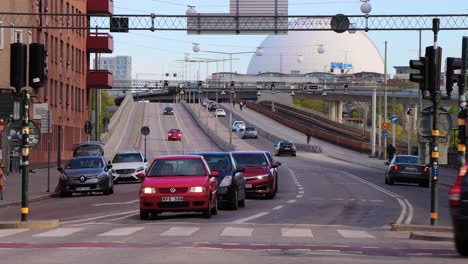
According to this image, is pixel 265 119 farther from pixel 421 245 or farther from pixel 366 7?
pixel 421 245

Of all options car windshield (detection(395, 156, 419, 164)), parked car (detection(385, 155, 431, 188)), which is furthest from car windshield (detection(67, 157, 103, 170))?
parked car (detection(385, 155, 431, 188))

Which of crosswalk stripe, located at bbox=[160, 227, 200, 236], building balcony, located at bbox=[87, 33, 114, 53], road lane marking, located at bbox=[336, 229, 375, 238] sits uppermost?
building balcony, located at bbox=[87, 33, 114, 53]

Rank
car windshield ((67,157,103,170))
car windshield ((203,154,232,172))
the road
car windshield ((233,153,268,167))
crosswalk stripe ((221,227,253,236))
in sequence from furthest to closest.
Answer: car windshield ((67,157,103,170)), car windshield ((233,153,268,167)), car windshield ((203,154,232,172)), crosswalk stripe ((221,227,253,236)), the road

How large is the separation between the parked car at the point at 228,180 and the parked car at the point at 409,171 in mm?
20151

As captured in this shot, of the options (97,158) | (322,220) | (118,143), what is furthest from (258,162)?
(118,143)

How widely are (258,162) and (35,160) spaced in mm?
33925

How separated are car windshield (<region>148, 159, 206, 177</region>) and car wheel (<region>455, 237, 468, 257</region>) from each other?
1003cm

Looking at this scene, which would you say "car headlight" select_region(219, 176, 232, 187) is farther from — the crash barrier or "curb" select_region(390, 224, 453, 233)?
the crash barrier

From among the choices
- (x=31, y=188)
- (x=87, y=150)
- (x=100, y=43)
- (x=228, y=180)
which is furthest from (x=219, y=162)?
(x=100, y=43)

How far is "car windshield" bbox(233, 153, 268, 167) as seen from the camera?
116 ft

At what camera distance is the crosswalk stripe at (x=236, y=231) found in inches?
764

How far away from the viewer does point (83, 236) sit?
18.9m

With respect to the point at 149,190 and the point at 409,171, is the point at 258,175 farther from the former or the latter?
the point at 409,171

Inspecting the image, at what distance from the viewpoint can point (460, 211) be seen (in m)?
14.8
